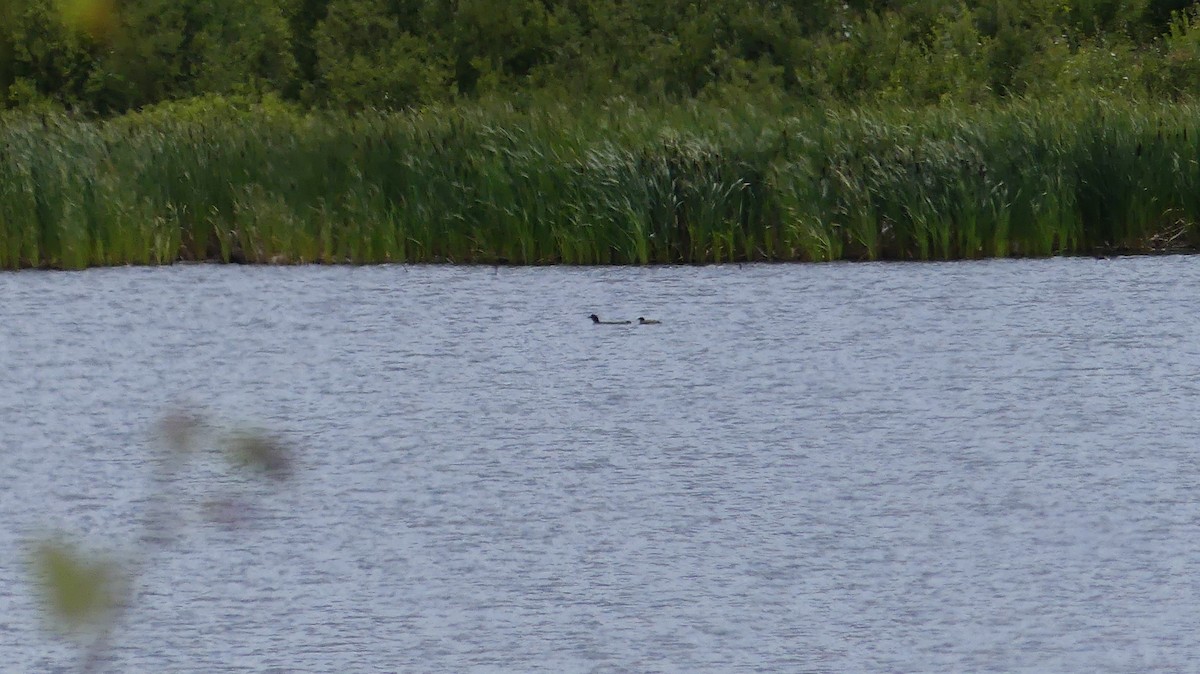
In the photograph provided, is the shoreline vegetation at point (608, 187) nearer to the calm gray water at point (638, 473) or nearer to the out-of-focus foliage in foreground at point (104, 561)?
the calm gray water at point (638, 473)

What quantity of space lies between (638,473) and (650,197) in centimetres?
492

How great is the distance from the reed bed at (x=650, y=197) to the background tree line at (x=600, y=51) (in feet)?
29.6

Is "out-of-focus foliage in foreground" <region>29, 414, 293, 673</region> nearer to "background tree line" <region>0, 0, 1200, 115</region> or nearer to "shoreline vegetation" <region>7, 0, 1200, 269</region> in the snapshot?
"shoreline vegetation" <region>7, 0, 1200, 269</region>

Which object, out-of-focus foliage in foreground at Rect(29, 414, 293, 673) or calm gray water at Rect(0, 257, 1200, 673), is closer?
out-of-focus foliage in foreground at Rect(29, 414, 293, 673)

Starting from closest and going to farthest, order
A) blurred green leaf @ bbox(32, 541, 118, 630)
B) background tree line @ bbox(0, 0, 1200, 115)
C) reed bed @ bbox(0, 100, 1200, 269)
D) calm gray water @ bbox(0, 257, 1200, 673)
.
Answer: blurred green leaf @ bbox(32, 541, 118, 630) < calm gray water @ bbox(0, 257, 1200, 673) < reed bed @ bbox(0, 100, 1200, 269) < background tree line @ bbox(0, 0, 1200, 115)

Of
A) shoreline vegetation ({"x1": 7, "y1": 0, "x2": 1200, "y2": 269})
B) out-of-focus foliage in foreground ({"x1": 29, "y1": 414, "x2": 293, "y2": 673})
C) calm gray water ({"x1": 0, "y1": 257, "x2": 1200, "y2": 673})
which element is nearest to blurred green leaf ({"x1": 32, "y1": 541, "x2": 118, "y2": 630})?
out-of-focus foliage in foreground ({"x1": 29, "y1": 414, "x2": 293, "y2": 673})

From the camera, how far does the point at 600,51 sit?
22.7m

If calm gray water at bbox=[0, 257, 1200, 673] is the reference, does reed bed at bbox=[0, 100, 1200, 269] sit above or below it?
above

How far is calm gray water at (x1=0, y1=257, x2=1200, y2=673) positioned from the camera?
11.6ft

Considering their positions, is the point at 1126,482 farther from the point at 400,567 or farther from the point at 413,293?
the point at 413,293

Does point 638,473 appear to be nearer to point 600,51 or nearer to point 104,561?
point 104,561

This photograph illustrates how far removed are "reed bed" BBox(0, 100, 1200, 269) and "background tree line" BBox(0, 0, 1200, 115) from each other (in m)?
9.01

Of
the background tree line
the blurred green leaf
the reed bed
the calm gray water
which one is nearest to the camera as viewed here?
the blurred green leaf

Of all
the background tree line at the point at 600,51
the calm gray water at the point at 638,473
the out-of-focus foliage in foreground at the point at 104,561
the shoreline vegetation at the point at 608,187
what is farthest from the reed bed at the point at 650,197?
the background tree line at the point at 600,51
